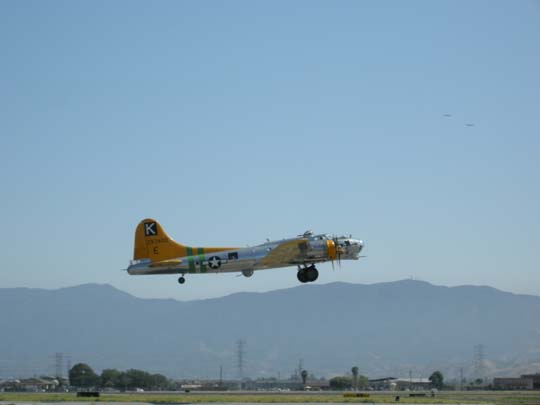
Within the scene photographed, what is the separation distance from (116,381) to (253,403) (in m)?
91.0

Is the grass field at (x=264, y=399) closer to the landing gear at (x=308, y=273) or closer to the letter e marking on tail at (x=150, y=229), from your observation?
the landing gear at (x=308, y=273)

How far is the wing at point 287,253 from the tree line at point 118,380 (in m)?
77.8

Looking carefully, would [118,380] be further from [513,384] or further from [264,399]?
[264,399]

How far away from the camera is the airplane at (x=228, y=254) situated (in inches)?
3314

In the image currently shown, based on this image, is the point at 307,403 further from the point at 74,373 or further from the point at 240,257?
the point at 74,373

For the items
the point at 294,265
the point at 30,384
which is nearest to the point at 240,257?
the point at 294,265

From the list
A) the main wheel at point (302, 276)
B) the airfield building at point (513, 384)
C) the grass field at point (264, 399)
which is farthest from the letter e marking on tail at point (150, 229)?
the airfield building at point (513, 384)

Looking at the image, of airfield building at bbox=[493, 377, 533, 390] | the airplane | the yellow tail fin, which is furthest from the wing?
airfield building at bbox=[493, 377, 533, 390]

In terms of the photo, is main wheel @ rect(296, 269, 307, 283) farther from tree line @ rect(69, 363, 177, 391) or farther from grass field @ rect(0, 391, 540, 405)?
tree line @ rect(69, 363, 177, 391)

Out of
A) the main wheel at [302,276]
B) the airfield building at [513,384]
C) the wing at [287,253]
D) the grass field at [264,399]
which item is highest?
the wing at [287,253]

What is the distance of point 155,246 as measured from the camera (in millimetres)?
84812

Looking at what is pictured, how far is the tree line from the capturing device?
16250cm

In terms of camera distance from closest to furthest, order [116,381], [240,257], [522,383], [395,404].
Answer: [395,404]
[240,257]
[522,383]
[116,381]

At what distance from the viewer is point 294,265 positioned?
86.6 m
